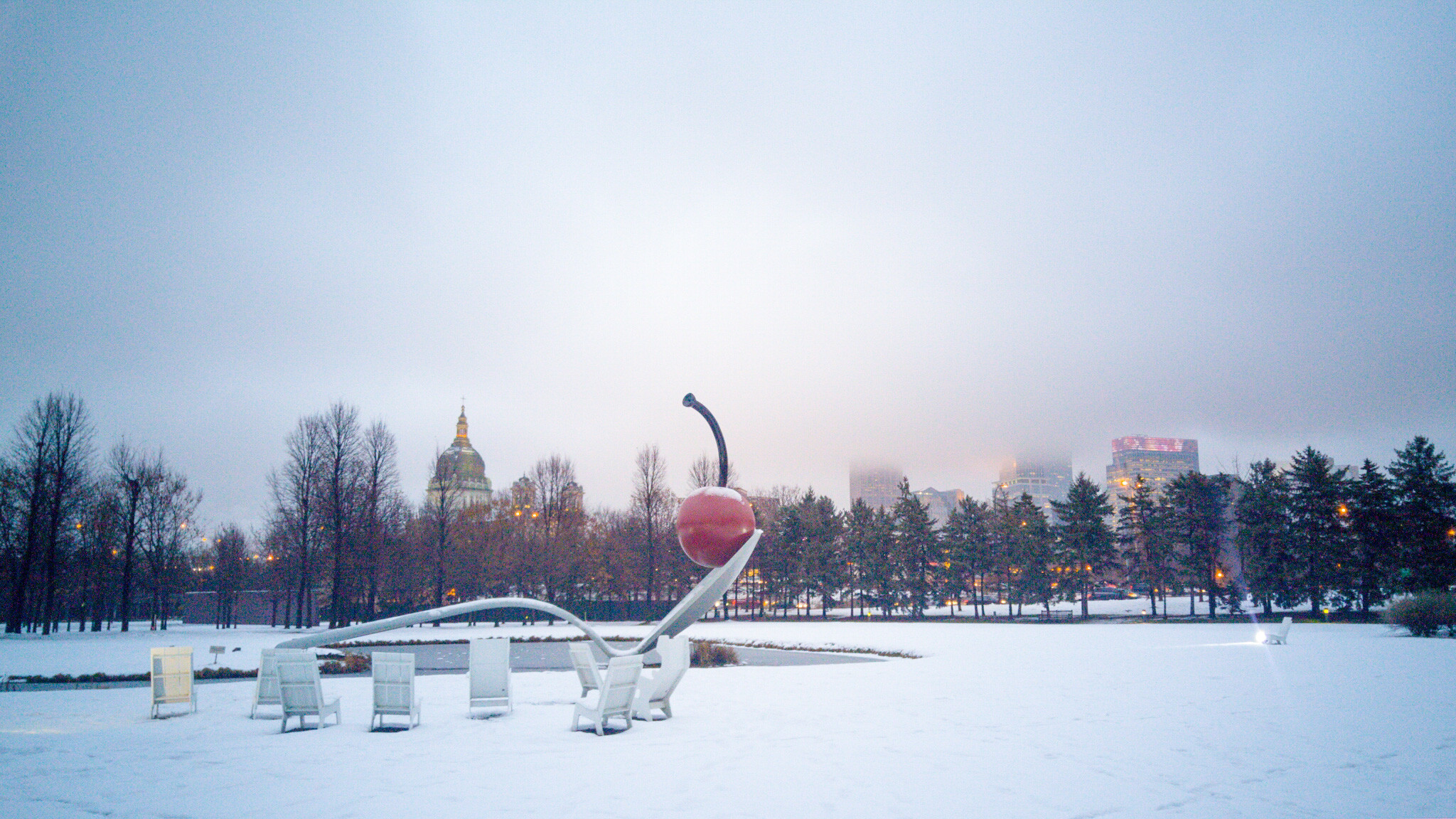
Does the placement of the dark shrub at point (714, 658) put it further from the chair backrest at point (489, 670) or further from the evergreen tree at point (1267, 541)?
the evergreen tree at point (1267, 541)

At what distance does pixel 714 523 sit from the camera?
18969 mm

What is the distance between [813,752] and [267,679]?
7239 millimetres

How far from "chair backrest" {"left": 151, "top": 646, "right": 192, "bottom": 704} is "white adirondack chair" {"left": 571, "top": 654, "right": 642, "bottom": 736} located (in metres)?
5.44

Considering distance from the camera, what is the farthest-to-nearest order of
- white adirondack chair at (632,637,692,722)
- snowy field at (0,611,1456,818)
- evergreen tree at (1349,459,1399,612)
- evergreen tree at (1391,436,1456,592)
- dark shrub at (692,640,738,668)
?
evergreen tree at (1349,459,1399,612), evergreen tree at (1391,436,1456,592), dark shrub at (692,640,738,668), white adirondack chair at (632,637,692,722), snowy field at (0,611,1456,818)

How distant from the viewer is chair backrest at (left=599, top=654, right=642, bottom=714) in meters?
8.91

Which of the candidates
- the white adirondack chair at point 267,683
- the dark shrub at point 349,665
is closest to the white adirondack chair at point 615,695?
the white adirondack chair at point 267,683

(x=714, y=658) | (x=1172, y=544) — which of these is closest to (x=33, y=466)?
(x=714, y=658)

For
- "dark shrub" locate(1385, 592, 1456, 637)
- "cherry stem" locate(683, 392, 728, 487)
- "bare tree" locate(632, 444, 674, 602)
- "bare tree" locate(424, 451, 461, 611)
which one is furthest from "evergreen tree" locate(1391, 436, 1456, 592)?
"bare tree" locate(424, 451, 461, 611)

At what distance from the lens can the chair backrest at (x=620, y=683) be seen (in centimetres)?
891

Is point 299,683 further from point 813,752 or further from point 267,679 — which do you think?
point 813,752

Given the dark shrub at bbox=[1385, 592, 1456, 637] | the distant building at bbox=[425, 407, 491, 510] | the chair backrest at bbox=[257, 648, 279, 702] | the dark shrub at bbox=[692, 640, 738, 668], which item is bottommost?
the dark shrub at bbox=[692, 640, 738, 668]

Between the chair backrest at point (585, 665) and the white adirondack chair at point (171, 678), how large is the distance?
4884mm

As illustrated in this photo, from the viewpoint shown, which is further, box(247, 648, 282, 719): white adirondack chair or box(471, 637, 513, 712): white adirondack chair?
box(471, 637, 513, 712): white adirondack chair

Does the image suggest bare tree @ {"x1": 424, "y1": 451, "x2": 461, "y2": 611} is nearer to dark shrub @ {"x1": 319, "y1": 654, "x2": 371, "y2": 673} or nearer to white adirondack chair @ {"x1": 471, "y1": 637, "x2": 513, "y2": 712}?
dark shrub @ {"x1": 319, "y1": 654, "x2": 371, "y2": 673}
